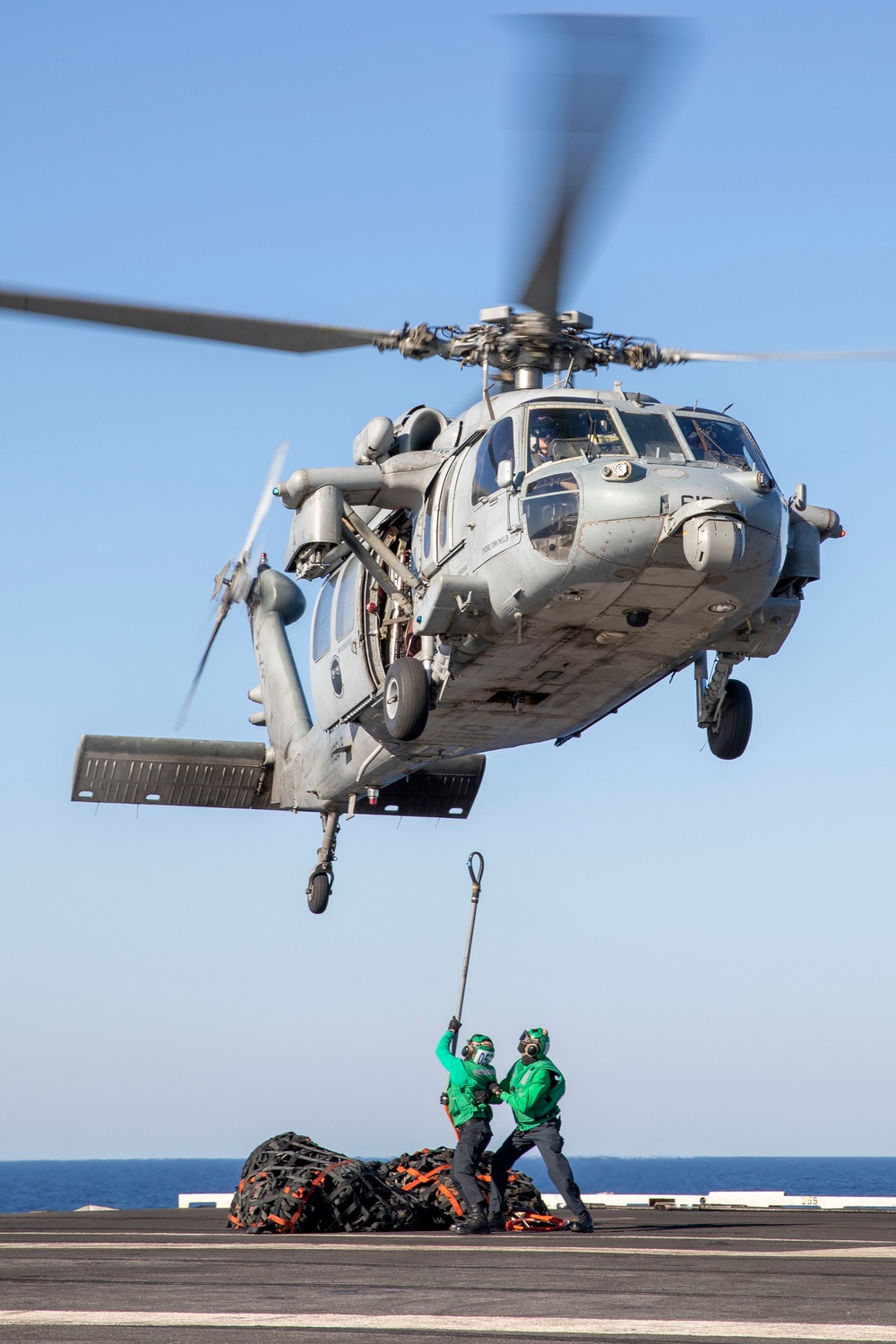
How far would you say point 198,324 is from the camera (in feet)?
51.4

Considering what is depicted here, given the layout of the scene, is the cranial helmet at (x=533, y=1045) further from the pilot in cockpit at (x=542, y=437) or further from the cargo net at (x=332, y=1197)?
the pilot in cockpit at (x=542, y=437)

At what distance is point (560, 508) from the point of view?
584 inches

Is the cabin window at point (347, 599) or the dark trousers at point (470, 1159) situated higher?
the cabin window at point (347, 599)

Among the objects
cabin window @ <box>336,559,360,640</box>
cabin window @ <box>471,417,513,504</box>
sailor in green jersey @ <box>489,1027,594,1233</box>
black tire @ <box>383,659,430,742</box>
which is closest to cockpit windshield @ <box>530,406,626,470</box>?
cabin window @ <box>471,417,513,504</box>

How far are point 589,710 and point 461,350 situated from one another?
14.3ft

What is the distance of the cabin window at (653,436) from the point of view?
15383mm

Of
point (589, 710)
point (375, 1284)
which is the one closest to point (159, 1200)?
point (589, 710)

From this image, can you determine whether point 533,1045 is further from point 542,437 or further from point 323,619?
point 323,619

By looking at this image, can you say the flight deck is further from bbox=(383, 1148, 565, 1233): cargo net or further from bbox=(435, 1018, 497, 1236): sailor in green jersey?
bbox=(383, 1148, 565, 1233): cargo net

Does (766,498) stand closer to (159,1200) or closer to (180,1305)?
(180,1305)

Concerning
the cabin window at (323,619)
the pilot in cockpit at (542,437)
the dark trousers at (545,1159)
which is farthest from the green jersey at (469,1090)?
the cabin window at (323,619)

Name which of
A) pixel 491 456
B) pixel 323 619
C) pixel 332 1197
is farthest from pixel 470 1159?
pixel 323 619

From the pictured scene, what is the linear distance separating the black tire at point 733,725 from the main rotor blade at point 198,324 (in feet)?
18.4

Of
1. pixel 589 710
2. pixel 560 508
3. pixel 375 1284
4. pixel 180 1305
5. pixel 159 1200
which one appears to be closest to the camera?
pixel 180 1305
